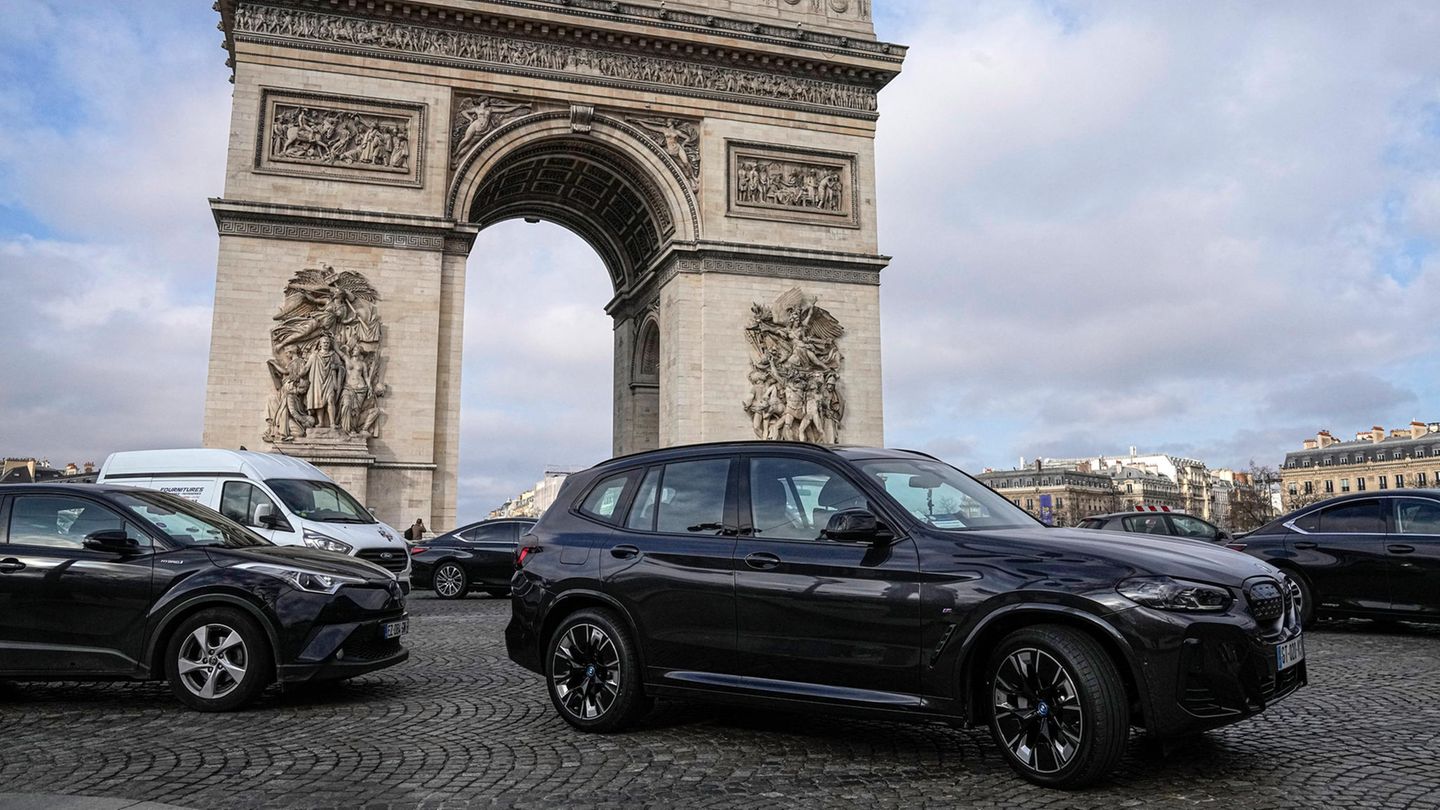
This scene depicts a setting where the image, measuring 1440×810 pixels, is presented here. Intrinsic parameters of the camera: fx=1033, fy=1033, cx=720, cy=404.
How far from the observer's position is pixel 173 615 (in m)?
6.35

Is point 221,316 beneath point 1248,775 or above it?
above

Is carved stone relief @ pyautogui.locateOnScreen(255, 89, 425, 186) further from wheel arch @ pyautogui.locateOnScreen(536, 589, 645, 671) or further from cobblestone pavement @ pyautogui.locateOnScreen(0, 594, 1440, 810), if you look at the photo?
wheel arch @ pyautogui.locateOnScreen(536, 589, 645, 671)

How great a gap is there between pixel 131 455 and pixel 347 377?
8.29 metres

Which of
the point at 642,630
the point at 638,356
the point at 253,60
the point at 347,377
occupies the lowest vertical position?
the point at 642,630

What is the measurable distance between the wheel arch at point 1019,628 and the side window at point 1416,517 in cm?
786

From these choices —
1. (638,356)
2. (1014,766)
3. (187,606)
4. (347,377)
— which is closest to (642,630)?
(1014,766)

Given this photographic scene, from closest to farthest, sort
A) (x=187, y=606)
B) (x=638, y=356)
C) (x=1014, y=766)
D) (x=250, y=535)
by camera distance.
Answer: (x=1014, y=766)
(x=187, y=606)
(x=250, y=535)
(x=638, y=356)

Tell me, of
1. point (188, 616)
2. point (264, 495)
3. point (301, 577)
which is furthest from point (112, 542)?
point (264, 495)

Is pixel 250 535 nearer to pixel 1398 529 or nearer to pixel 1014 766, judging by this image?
pixel 1014 766

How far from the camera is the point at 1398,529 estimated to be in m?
10.4

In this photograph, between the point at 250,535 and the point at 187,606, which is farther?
the point at 250,535

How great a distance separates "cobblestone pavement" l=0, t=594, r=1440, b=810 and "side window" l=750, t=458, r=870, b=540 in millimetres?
1110

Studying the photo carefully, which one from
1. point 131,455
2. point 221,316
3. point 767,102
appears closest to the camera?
point 131,455

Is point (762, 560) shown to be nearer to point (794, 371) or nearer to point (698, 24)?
point (794, 371)
